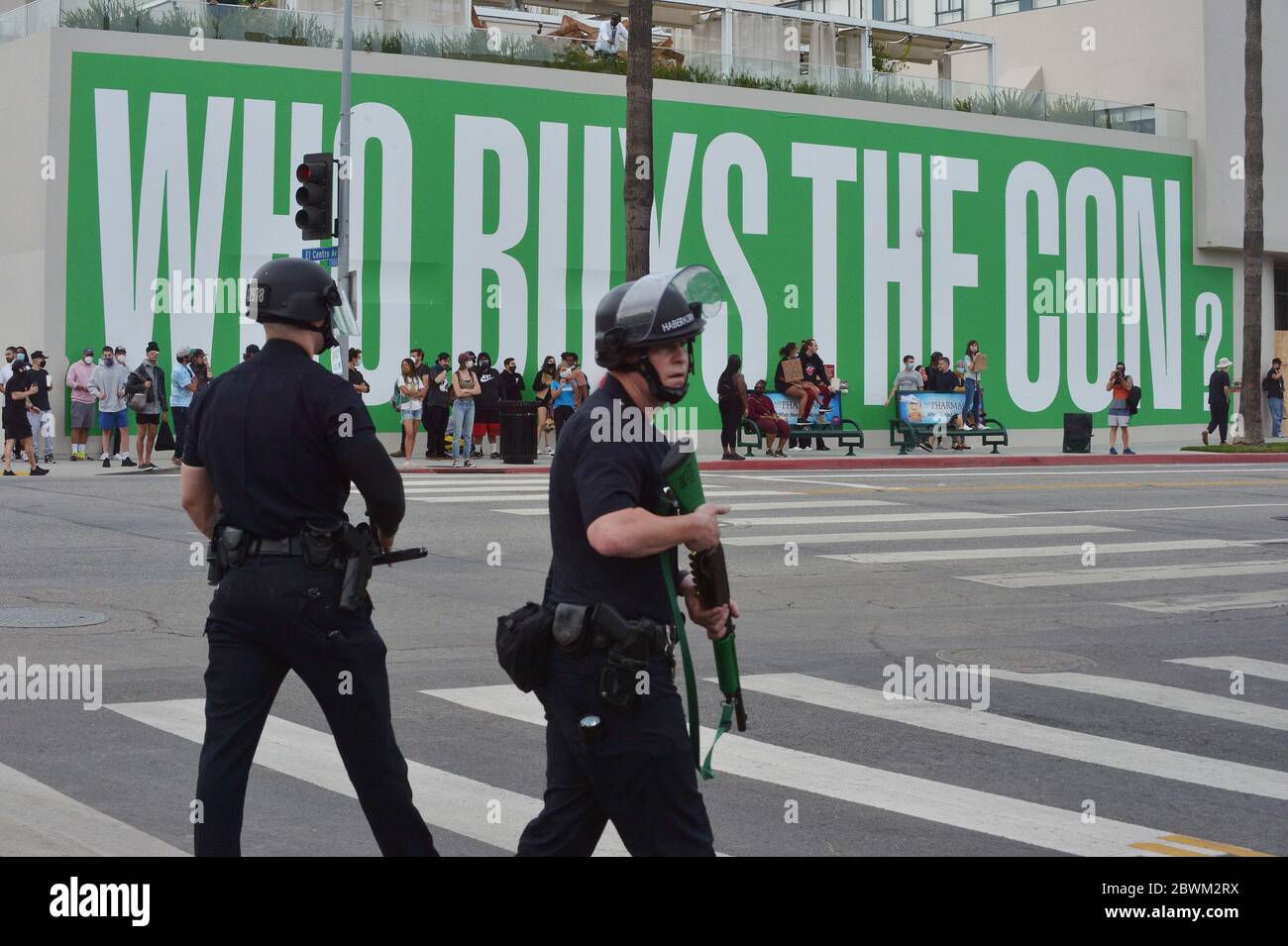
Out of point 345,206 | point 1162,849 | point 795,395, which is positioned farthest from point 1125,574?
point 795,395

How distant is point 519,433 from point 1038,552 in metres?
12.5

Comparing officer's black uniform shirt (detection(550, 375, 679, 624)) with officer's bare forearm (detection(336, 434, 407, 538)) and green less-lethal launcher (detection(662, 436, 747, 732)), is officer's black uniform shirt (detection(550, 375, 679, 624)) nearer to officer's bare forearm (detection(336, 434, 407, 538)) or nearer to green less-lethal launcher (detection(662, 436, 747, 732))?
green less-lethal launcher (detection(662, 436, 747, 732))

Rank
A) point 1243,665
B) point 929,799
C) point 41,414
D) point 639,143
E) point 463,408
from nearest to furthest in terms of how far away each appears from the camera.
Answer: point 929,799 → point 1243,665 → point 639,143 → point 41,414 → point 463,408

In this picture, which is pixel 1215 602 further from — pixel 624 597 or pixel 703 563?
pixel 624 597

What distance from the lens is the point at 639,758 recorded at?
4.20 meters

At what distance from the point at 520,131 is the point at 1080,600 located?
2097 centimetres

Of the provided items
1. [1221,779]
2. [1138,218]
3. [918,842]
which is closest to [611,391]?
[918,842]

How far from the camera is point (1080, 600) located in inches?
511

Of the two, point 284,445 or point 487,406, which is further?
point 487,406

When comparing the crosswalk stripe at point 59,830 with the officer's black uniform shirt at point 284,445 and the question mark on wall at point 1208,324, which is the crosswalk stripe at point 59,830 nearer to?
the officer's black uniform shirt at point 284,445

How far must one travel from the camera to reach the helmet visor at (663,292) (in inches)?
173

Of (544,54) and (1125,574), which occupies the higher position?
(544,54)

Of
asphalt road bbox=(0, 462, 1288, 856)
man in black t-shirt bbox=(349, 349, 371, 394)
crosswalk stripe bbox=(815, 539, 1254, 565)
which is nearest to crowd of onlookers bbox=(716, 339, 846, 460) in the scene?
man in black t-shirt bbox=(349, 349, 371, 394)
